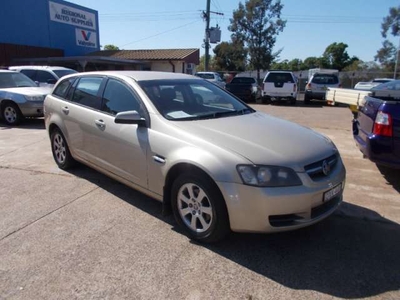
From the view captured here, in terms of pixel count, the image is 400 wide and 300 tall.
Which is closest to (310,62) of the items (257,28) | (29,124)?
(257,28)

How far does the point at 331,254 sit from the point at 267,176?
1036 millimetres

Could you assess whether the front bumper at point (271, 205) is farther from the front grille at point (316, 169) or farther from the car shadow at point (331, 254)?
the car shadow at point (331, 254)

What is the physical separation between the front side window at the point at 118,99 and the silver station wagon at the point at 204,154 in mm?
13

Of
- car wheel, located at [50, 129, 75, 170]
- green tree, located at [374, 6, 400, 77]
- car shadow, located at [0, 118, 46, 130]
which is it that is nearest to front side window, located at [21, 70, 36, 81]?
car shadow, located at [0, 118, 46, 130]

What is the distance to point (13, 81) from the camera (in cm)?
1046

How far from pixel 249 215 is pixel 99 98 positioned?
2.63 metres

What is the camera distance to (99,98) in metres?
4.37

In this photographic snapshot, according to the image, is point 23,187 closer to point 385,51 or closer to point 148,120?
point 148,120

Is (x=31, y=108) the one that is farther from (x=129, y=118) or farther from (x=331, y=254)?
(x=331, y=254)

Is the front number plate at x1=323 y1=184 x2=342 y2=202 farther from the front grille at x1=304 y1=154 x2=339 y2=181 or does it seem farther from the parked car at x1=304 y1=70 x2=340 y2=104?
the parked car at x1=304 y1=70 x2=340 y2=104

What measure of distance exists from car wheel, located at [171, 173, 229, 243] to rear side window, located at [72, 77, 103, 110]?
183 cm

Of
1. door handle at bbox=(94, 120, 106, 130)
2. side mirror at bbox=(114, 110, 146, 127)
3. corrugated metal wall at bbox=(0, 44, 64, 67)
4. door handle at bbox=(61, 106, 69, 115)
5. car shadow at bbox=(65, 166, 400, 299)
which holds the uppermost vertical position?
corrugated metal wall at bbox=(0, 44, 64, 67)

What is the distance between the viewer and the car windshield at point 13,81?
1025 centimetres

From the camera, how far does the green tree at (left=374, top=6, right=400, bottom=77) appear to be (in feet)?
136
